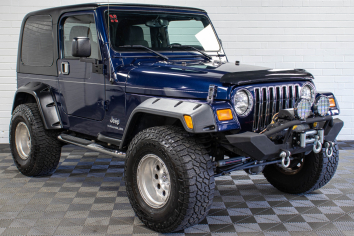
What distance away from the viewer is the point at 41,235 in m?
3.12

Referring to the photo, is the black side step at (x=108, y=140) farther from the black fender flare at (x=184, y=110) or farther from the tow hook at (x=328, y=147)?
the tow hook at (x=328, y=147)

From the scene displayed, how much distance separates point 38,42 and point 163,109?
2393 millimetres

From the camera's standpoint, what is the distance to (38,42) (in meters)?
4.71

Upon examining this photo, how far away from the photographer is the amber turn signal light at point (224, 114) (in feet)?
9.43

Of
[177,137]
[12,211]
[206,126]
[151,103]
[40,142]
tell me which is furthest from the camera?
[40,142]

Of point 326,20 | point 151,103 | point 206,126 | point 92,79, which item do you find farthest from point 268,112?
point 326,20

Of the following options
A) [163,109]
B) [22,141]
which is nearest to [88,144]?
[163,109]

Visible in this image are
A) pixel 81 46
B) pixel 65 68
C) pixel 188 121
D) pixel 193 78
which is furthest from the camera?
pixel 65 68

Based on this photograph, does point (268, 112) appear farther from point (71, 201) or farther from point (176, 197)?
point (71, 201)

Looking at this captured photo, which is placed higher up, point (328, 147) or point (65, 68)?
point (65, 68)

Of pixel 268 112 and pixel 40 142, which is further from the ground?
pixel 268 112

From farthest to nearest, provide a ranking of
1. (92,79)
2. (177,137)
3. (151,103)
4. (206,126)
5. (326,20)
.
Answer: (326,20)
(92,79)
(151,103)
(177,137)
(206,126)

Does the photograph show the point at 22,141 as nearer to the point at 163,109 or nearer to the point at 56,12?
the point at 56,12

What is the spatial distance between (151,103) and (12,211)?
1.64 m
